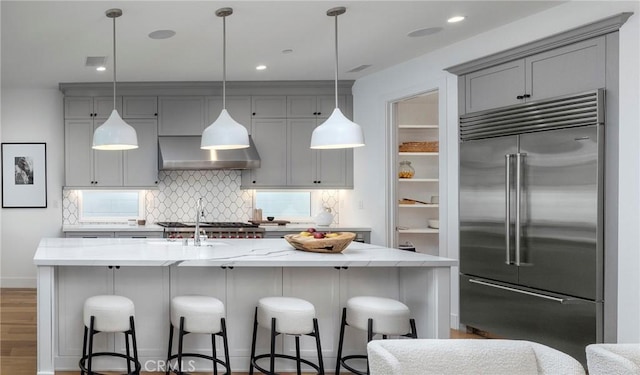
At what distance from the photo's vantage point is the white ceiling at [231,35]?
330 centimetres

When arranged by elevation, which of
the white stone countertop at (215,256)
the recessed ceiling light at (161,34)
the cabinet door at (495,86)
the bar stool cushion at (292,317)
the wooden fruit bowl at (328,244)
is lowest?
the bar stool cushion at (292,317)

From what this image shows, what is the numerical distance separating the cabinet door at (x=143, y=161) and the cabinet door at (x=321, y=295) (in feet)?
10.5

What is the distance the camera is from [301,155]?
5.70m

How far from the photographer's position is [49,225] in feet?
19.1

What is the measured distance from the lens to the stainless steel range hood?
541 centimetres

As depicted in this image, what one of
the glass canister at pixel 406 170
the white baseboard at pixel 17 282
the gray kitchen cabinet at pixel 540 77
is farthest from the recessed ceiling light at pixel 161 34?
the white baseboard at pixel 17 282

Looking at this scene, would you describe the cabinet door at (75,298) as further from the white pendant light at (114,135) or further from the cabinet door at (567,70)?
the cabinet door at (567,70)

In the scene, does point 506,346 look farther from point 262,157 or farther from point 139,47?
point 262,157

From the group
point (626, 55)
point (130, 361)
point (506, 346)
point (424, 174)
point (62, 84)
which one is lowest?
point (130, 361)

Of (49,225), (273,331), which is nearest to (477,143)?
(273,331)

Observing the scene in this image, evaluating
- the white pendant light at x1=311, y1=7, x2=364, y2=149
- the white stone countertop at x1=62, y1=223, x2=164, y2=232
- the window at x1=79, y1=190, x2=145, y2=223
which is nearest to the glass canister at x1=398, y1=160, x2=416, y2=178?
the white pendant light at x1=311, y1=7, x2=364, y2=149

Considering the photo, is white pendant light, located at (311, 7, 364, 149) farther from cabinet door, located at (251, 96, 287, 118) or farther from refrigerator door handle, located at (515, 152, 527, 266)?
cabinet door, located at (251, 96, 287, 118)

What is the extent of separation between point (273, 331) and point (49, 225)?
14.7ft

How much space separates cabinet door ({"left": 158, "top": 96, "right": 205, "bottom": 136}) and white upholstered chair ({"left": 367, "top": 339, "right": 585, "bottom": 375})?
15.9ft
